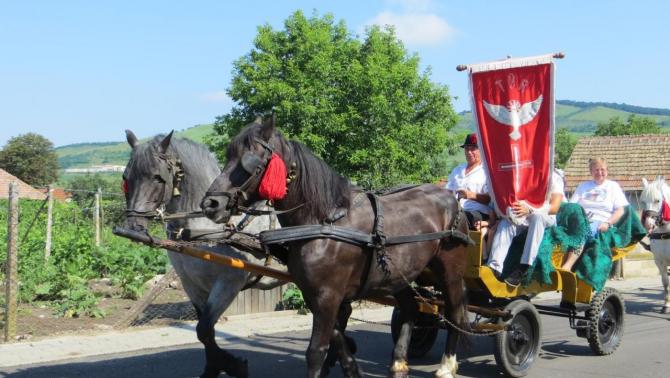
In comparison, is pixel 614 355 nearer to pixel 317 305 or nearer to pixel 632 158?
pixel 317 305

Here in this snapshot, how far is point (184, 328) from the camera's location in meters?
10.4

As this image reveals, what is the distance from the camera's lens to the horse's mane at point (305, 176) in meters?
5.38

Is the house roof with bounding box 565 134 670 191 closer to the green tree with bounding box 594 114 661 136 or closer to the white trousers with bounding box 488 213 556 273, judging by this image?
the white trousers with bounding box 488 213 556 273

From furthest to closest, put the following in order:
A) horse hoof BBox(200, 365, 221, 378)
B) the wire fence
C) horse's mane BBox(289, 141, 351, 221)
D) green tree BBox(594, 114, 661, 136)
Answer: green tree BBox(594, 114, 661, 136)
the wire fence
horse hoof BBox(200, 365, 221, 378)
horse's mane BBox(289, 141, 351, 221)

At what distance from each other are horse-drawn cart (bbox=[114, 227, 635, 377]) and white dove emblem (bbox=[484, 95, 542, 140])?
1070 mm

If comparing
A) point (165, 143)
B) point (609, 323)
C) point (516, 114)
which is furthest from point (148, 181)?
point (609, 323)

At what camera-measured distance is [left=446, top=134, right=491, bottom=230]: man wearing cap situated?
24.6 feet

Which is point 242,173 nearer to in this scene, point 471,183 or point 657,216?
point 471,183

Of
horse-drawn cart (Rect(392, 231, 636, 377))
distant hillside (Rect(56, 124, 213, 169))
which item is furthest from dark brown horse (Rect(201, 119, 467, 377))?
distant hillside (Rect(56, 124, 213, 169))

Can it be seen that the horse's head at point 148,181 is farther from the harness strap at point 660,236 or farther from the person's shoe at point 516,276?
the harness strap at point 660,236

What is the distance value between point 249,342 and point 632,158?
2584 centimetres

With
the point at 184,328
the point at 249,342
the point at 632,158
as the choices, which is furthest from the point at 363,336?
the point at 632,158

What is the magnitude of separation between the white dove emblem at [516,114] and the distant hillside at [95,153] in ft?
389

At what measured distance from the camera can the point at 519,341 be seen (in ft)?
24.5
